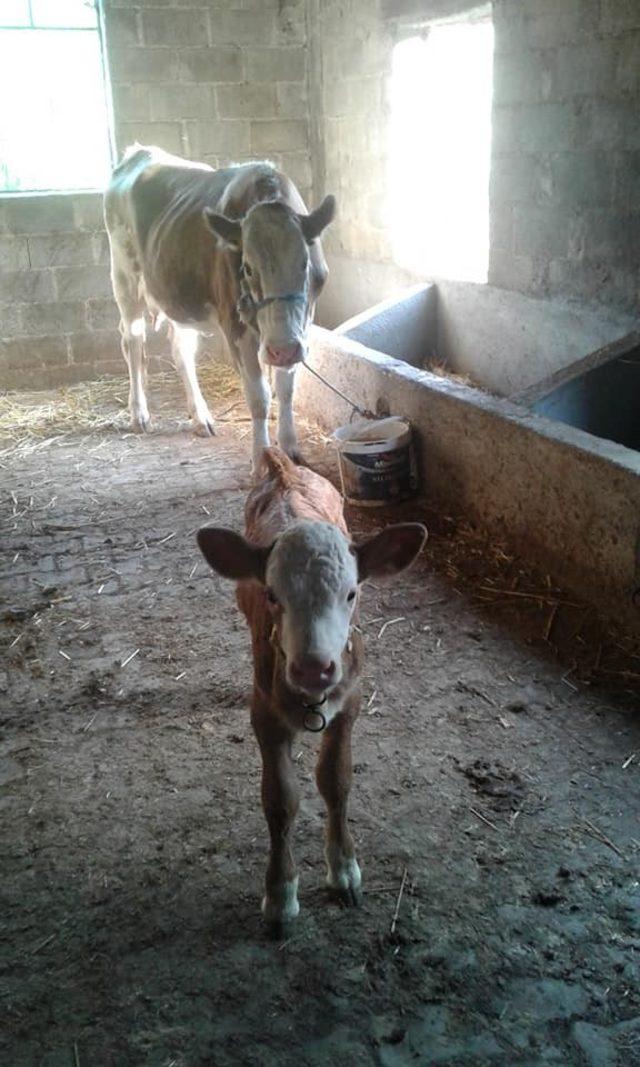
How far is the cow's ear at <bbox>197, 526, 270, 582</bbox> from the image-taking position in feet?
7.58

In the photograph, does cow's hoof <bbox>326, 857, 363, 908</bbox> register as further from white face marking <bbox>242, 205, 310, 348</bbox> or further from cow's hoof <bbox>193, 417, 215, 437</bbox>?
cow's hoof <bbox>193, 417, 215, 437</bbox>

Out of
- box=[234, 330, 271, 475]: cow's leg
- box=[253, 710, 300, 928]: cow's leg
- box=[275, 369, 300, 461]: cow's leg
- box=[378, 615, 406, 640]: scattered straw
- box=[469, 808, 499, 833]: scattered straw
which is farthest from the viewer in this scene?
box=[275, 369, 300, 461]: cow's leg

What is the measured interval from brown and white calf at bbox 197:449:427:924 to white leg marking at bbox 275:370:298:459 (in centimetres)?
293

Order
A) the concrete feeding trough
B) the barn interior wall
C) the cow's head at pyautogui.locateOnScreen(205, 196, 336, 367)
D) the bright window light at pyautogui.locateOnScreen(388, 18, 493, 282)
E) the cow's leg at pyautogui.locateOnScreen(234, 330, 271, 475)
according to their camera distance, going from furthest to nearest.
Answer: the barn interior wall < the bright window light at pyautogui.locateOnScreen(388, 18, 493, 282) < the cow's leg at pyautogui.locateOnScreen(234, 330, 271, 475) < the cow's head at pyautogui.locateOnScreen(205, 196, 336, 367) < the concrete feeding trough

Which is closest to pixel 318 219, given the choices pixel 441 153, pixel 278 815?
pixel 441 153

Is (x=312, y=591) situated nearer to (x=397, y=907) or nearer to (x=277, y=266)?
(x=397, y=907)

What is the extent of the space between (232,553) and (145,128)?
21.4 ft

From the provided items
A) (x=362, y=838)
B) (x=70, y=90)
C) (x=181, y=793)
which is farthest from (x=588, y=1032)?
(x=70, y=90)

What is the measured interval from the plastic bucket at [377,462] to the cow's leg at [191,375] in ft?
5.33

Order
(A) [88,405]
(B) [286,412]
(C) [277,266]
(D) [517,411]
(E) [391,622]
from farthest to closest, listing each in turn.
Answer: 1. (A) [88,405]
2. (B) [286,412]
3. (C) [277,266]
4. (D) [517,411]
5. (E) [391,622]

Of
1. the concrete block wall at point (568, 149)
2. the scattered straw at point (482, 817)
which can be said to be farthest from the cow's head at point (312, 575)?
the concrete block wall at point (568, 149)

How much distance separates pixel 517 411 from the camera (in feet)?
14.6

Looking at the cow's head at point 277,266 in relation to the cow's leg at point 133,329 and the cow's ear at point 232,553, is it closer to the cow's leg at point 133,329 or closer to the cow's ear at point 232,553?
the cow's leg at point 133,329

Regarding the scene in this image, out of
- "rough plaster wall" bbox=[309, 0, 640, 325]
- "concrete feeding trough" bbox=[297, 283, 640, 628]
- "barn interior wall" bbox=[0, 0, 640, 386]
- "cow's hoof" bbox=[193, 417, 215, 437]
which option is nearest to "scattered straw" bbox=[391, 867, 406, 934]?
"concrete feeding trough" bbox=[297, 283, 640, 628]
